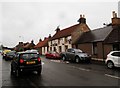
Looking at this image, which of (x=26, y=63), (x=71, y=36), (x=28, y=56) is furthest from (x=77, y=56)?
(x=71, y=36)

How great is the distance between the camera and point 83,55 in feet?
68.6

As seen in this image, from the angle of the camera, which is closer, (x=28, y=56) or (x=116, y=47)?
(x=28, y=56)

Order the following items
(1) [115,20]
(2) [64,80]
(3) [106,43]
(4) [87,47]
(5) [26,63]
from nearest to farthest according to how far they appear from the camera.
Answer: (2) [64,80], (5) [26,63], (3) [106,43], (1) [115,20], (4) [87,47]

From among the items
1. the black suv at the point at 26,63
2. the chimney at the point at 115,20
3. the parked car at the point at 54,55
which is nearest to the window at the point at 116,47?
the chimney at the point at 115,20

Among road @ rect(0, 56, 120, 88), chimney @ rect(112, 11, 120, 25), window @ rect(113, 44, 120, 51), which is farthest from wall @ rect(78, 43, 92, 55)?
road @ rect(0, 56, 120, 88)

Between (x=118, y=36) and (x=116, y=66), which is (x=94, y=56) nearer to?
(x=118, y=36)

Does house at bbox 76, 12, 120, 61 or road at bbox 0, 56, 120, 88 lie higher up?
house at bbox 76, 12, 120, 61

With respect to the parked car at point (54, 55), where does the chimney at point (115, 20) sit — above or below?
above

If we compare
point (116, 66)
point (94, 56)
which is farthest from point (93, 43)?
point (116, 66)

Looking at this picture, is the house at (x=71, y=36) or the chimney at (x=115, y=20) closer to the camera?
the chimney at (x=115, y=20)

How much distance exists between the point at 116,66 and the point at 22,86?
887 centimetres

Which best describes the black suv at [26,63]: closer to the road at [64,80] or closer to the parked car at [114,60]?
the road at [64,80]

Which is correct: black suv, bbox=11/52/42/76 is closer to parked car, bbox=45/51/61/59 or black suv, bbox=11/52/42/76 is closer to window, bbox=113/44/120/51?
window, bbox=113/44/120/51

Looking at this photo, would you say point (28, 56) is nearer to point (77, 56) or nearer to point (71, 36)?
point (77, 56)
